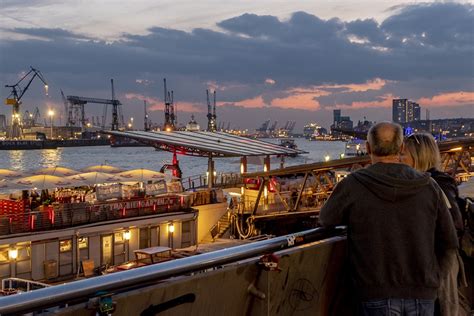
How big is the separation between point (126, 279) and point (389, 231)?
1584 mm

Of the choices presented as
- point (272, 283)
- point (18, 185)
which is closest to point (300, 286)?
point (272, 283)

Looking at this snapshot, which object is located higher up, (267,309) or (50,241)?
(267,309)

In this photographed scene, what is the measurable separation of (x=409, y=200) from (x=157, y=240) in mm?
23453

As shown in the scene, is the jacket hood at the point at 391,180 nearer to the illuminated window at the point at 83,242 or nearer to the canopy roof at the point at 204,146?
the illuminated window at the point at 83,242

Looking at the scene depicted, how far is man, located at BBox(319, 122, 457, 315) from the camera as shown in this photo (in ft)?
10.2

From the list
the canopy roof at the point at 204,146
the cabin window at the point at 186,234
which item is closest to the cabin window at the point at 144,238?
the cabin window at the point at 186,234

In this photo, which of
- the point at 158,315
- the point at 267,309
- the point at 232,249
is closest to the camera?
the point at 158,315

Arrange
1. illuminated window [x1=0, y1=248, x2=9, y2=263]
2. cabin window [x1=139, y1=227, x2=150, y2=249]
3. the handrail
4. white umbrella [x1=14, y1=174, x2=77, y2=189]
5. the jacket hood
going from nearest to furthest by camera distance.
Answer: the handrail
the jacket hood
illuminated window [x1=0, y1=248, x2=9, y2=263]
cabin window [x1=139, y1=227, x2=150, y2=249]
white umbrella [x1=14, y1=174, x2=77, y2=189]

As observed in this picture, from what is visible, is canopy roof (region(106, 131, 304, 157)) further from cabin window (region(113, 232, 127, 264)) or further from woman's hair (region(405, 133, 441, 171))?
woman's hair (region(405, 133, 441, 171))

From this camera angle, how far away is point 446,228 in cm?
333

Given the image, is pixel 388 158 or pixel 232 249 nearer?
pixel 232 249

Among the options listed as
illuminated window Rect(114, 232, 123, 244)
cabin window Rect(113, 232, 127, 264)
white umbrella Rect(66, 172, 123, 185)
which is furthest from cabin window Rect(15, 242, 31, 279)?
white umbrella Rect(66, 172, 123, 185)

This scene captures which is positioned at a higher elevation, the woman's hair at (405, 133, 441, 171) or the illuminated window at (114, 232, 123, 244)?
the woman's hair at (405, 133, 441, 171)

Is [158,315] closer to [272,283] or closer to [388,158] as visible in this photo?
[272,283]
